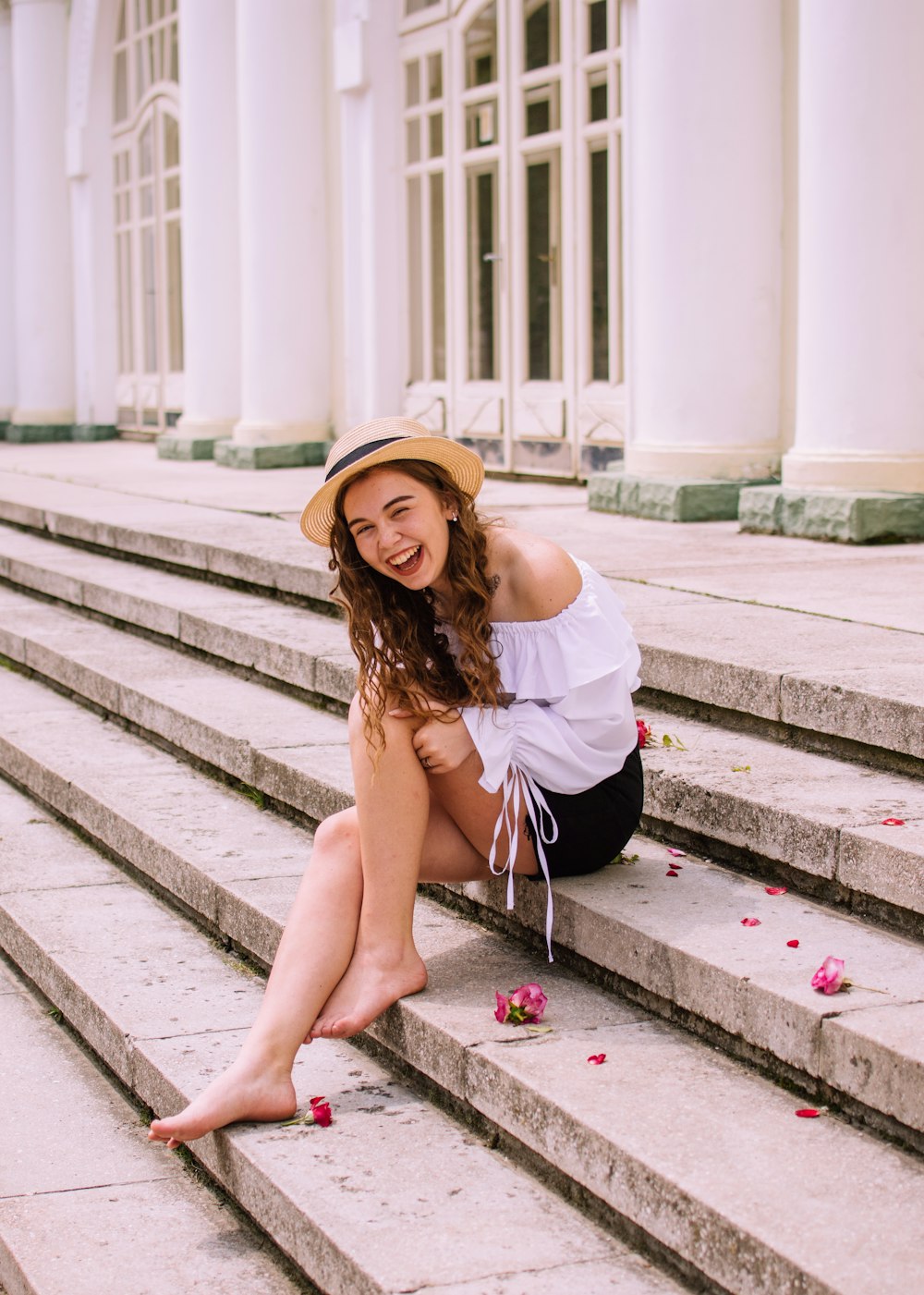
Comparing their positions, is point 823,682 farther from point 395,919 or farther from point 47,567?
point 47,567

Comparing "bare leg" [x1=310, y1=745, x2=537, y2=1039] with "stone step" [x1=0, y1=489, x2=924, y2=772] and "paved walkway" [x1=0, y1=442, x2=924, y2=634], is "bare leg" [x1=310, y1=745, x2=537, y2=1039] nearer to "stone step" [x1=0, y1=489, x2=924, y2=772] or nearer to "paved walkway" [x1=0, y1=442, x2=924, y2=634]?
"stone step" [x1=0, y1=489, x2=924, y2=772]

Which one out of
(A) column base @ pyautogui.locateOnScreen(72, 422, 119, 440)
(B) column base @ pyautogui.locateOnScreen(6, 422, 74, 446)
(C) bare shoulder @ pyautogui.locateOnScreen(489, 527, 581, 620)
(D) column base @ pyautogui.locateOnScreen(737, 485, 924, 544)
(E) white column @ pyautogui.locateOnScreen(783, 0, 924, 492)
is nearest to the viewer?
(C) bare shoulder @ pyautogui.locateOnScreen(489, 527, 581, 620)

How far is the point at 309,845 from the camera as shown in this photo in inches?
159

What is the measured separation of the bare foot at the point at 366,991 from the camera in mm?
2906

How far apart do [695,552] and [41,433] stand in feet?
39.6

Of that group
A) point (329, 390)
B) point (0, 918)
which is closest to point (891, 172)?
point (0, 918)

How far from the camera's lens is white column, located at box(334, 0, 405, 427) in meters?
11.0

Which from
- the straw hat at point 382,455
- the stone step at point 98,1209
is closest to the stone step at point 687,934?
the stone step at point 98,1209

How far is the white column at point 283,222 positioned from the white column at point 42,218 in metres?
5.50

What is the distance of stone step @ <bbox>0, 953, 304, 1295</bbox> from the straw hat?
115cm

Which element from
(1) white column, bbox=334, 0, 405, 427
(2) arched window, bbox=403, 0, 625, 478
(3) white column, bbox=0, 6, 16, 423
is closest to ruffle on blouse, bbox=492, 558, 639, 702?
(2) arched window, bbox=403, 0, 625, 478

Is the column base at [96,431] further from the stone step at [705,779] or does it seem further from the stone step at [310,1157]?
the stone step at [310,1157]

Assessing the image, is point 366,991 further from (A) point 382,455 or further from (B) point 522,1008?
(A) point 382,455

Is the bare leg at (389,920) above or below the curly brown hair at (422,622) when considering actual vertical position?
below
